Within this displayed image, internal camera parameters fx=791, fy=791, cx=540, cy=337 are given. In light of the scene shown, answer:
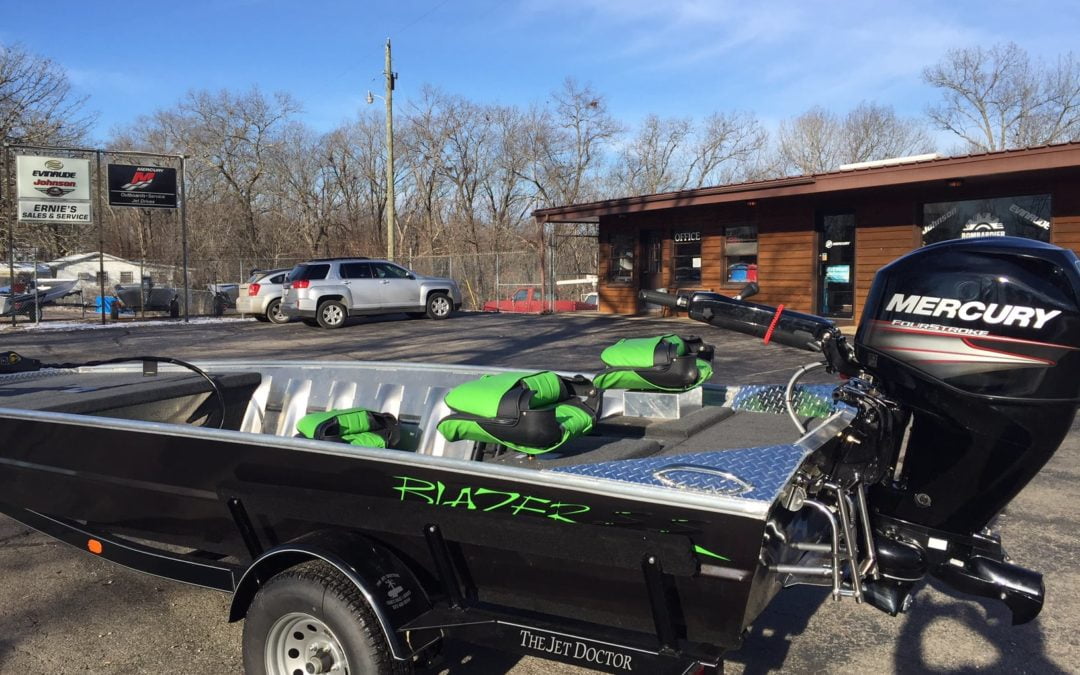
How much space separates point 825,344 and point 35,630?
3.63m

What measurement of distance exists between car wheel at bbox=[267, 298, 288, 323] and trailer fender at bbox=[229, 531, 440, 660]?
18.2 metres

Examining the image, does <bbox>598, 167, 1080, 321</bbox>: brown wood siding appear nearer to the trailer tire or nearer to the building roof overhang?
the building roof overhang

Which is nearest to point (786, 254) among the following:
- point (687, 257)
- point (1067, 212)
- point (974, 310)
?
point (687, 257)

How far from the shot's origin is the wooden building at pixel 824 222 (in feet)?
46.5

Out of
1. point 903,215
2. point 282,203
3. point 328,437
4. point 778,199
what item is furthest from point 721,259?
point 282,203

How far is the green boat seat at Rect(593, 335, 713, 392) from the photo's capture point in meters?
3.32

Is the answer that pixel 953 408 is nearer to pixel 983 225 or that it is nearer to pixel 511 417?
pixel 511 417

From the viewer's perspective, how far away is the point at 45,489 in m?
3.67

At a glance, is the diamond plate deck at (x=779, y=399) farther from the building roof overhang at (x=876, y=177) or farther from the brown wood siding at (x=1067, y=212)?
the brown wood siding at (x=1067, y=212)

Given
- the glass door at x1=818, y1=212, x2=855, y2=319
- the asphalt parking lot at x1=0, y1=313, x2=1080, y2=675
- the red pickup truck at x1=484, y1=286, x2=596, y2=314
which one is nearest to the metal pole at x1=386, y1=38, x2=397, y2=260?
the red pickup truck at x1=484, y1=286, x2=596, y2=314

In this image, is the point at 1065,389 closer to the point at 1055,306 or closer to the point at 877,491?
the point at 1055,306

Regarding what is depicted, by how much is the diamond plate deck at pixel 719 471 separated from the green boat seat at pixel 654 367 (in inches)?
34.5

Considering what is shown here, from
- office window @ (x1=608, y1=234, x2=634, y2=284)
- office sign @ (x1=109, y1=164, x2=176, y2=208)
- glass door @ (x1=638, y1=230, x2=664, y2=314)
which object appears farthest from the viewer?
office window @ (x1=608, y1=234, x2=634, y2=284)

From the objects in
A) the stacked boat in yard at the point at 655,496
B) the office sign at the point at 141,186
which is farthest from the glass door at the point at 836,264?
the office sign at the point at 141,186
